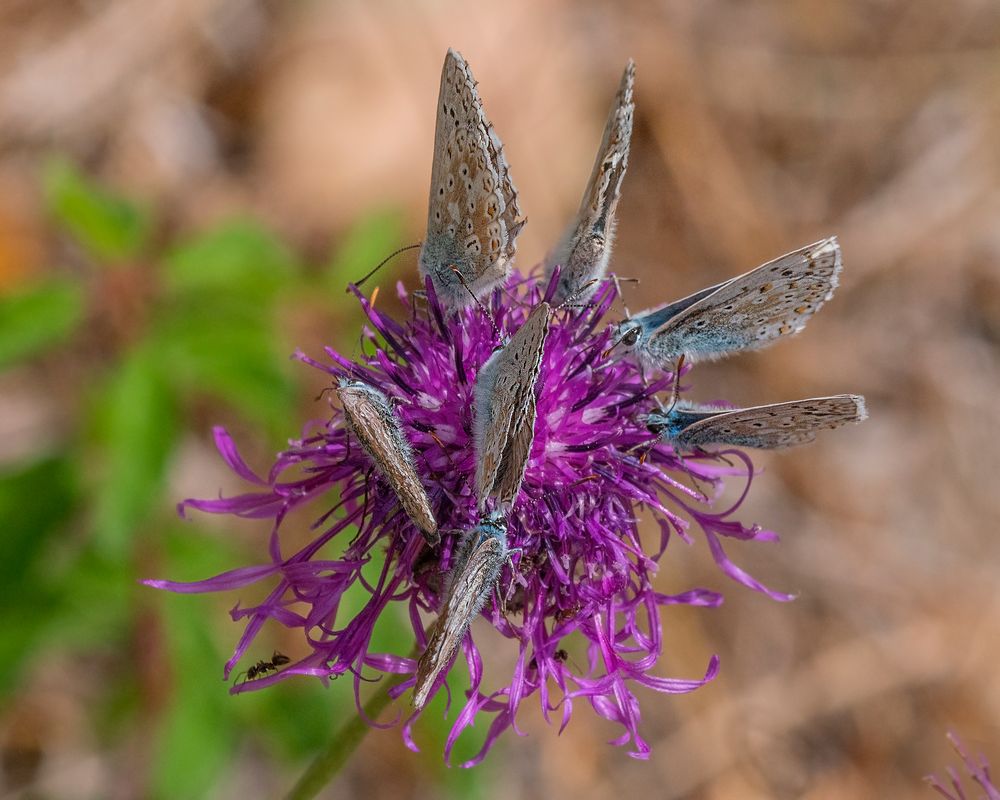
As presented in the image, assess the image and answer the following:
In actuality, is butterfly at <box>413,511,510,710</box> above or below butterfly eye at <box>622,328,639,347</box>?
below

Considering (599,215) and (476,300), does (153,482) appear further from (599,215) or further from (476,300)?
(599,215)

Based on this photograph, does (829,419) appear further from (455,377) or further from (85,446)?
(85,446)

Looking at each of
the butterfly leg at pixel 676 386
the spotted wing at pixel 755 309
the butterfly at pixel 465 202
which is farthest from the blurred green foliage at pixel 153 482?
the spotted wing at pixel 755 309

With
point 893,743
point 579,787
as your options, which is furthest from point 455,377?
point 893,743

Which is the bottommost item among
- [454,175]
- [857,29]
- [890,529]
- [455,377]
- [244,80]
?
[890,529]

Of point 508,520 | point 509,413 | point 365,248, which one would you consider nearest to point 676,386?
point 508,520

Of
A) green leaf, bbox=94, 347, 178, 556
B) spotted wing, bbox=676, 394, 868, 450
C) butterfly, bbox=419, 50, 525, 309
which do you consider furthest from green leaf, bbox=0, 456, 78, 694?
spotted wing, bbox=676, 394, 868, 450

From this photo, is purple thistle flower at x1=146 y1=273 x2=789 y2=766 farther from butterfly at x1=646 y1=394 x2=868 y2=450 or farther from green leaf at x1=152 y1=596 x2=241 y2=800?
green leaf at x1=152 y1=596 x2=241 y2=800
